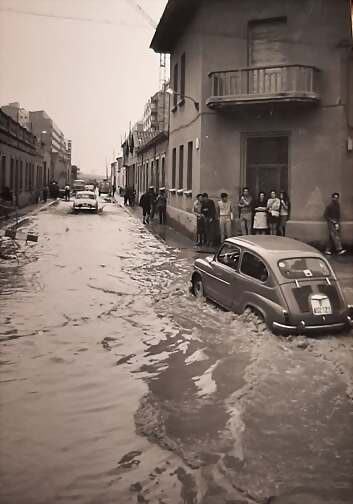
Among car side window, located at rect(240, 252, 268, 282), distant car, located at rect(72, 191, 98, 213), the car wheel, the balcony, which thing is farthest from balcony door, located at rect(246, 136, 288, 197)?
distant car, located at rect(72, 191, 98, 213)

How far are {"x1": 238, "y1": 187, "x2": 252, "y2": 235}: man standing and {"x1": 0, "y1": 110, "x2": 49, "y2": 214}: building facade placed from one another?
6795 millimetres

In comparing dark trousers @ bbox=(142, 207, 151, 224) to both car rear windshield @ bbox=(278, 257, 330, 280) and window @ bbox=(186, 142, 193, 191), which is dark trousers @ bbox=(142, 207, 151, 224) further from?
car rear windshield @ bbox=(278, 257, 330, 280)

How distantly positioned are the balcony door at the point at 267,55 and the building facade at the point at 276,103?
0.08 ft

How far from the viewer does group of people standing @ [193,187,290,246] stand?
14.5 metres

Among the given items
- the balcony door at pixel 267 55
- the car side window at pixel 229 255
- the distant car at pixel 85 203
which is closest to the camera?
the car side window at pixel 229 255

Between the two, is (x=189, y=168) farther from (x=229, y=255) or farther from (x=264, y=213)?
(x=229, y=255)

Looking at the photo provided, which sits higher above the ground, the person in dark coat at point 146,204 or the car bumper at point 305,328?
the person in dark coat at point 146,204

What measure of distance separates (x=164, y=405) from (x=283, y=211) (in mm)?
10352

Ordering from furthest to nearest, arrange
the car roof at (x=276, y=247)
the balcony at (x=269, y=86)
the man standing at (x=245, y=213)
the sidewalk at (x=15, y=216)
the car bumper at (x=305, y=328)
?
the man standing at (x=245, y=213), the balcony at (x=269, y=86), the sidewalk at (x=15, y=216), the car roof at (x=276, y=247), the car bumper at (x=305, y=328)

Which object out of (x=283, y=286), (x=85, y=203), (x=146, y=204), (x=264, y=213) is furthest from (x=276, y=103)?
(x=85, y=203)

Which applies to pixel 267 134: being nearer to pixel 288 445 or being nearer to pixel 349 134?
pixel 349 134

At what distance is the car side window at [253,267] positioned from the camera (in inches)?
291

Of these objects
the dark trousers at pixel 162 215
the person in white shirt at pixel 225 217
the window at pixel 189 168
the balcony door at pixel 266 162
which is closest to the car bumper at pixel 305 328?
the person in white shirt at pixel 225 217

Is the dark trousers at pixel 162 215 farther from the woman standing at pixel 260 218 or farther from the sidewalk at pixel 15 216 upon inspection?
the sidewalk at pixel 15 216
